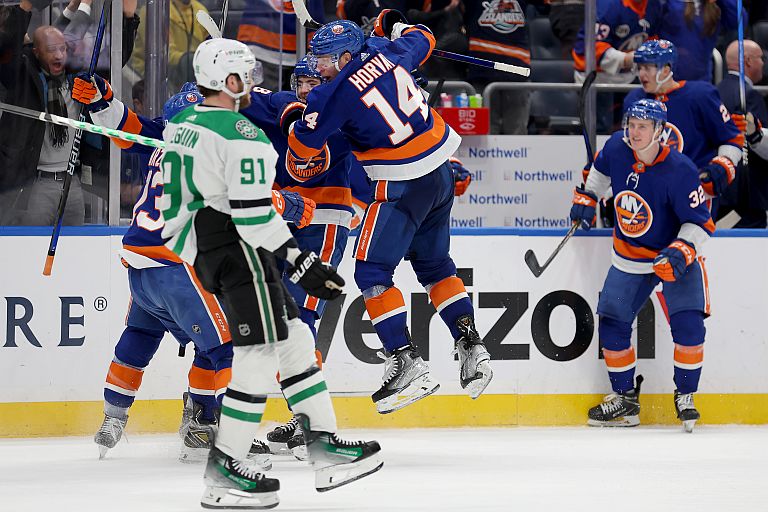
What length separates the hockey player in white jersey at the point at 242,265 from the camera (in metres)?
3.55

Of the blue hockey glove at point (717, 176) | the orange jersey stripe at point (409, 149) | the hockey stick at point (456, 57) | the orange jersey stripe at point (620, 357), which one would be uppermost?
the hockey stick at point (456, 57)

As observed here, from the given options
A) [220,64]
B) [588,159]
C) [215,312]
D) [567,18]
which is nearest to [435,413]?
[588,159]

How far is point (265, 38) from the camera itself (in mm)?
→ 6137

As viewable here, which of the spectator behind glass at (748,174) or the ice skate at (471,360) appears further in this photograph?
the spectator behind glass at (748,174)

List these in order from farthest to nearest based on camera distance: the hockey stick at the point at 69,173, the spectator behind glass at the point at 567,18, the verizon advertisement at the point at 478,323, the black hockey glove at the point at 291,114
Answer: the spectator behind glass at the point at 567,18 → the verizon advertisement at the point at 478,323 → the hockey stick at the point at 69,173 → the black hockey glove at the point at 291,114

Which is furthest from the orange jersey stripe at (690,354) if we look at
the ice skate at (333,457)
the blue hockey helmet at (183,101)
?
the blue hockey helmet at (183,101)

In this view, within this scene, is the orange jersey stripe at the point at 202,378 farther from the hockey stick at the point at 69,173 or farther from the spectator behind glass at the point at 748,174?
the spectator behind glass at the point at 748,174

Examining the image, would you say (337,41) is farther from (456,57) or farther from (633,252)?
(633,252)

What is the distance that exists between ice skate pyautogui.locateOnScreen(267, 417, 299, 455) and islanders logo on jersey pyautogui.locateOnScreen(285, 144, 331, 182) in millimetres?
955

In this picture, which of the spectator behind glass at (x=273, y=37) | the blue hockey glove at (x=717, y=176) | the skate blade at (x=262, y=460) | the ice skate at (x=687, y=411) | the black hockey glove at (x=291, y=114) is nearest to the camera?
the skate blade at (x=262, y=460)

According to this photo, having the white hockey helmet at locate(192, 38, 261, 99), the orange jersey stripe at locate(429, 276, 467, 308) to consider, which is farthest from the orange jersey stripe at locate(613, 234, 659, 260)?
the white hockey helmet at locate(192, 38, 261, 99)

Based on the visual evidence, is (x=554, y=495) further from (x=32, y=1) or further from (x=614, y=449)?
(x=32, y=1)

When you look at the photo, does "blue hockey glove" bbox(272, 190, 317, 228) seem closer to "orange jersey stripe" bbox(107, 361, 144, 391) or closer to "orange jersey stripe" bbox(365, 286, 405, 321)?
"orange jersey stripe" bbox(365, 286, 405, 321)

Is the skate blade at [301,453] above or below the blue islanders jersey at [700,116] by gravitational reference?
below
